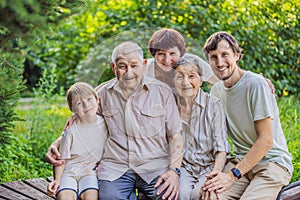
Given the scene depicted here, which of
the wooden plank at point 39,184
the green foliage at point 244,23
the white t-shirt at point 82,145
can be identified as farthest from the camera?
the green foliage at point 244,23

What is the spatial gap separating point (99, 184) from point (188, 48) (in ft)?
2.96

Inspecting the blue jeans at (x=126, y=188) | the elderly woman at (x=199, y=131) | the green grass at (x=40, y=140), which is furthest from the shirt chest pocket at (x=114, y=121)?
the green grass at (x=40, y=140)

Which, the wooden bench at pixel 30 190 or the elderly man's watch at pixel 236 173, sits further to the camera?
the wooden bench at pixel 30 190

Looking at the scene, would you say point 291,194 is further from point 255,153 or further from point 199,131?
point 199,131

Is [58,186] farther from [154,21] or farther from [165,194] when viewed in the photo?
[154,21]

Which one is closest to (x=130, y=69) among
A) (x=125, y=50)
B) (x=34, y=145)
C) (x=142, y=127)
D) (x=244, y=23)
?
(x=125, y=50)

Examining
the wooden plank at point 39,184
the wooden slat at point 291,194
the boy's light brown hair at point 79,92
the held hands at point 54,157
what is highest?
the boy's light brown hair at point 79,92

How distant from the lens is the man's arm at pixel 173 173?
3.07 metres

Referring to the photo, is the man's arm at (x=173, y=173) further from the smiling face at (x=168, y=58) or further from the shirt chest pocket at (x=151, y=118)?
the smiling face at (x=168, y=58)

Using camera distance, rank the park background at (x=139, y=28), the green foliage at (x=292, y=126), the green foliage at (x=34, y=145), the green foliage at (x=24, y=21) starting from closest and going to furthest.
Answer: the green foliage at (x=24, y=21) < the green foliage at (x=292, y=126) < the green foliage at (x=34, y=145) < the park background at (x=139, y=28)

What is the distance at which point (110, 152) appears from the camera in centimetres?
317

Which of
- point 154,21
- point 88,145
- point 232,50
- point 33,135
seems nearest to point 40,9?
point 88,145

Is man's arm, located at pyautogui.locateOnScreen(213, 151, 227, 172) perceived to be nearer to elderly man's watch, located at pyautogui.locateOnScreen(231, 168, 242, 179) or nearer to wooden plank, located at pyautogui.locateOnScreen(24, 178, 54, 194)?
elderly man's watch, located at pyautogui.locateOnScreen(231, 168, 242, 179)

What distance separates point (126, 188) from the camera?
10.3ft
